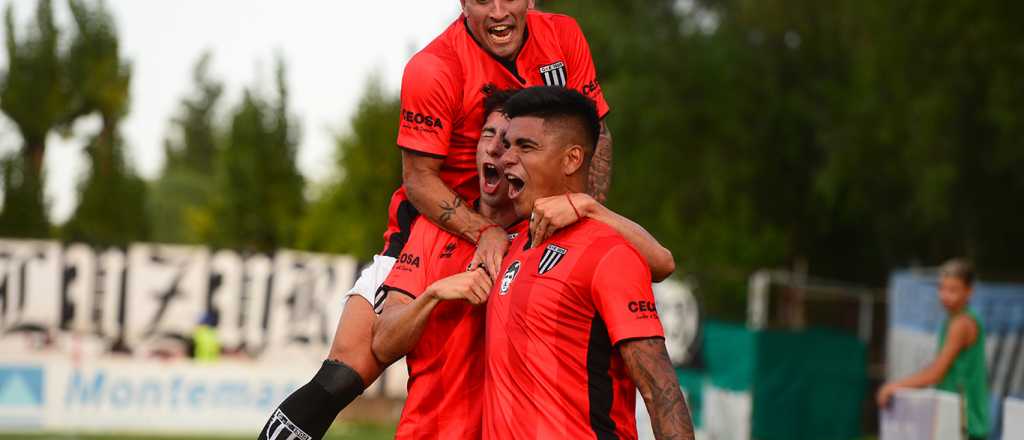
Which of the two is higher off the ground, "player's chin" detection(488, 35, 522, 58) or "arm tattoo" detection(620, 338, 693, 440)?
"player's chin" detection(488, 35, 522, 58)

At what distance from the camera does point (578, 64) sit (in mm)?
6402

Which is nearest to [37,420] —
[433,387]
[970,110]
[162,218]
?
[433,387]

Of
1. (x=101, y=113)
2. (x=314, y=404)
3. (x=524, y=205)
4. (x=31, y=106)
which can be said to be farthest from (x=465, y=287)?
(x=101, y=113)

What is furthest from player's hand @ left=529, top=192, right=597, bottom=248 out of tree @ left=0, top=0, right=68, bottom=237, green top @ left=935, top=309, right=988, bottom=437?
tree @ left=0, top=0, right=68, bottom=237

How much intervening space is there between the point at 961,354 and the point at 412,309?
6.63 m

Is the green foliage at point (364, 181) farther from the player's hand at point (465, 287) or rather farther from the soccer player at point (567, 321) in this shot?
the soccer player at point (567, 321)

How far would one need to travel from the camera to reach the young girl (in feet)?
35.3

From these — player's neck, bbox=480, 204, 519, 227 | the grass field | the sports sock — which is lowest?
the grass field

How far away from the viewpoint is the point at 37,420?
22.0m

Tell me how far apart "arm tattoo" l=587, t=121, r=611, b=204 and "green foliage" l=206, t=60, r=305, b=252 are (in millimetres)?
34406

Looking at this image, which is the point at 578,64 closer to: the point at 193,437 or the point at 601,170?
the point at 601,170

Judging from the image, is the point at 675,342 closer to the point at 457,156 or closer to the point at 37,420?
the point at 37,420

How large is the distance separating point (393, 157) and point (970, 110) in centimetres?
1643

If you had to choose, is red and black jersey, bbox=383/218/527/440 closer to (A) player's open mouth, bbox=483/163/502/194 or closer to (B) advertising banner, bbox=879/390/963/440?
(A) player's open mouth, bbox=483/163/502/194
